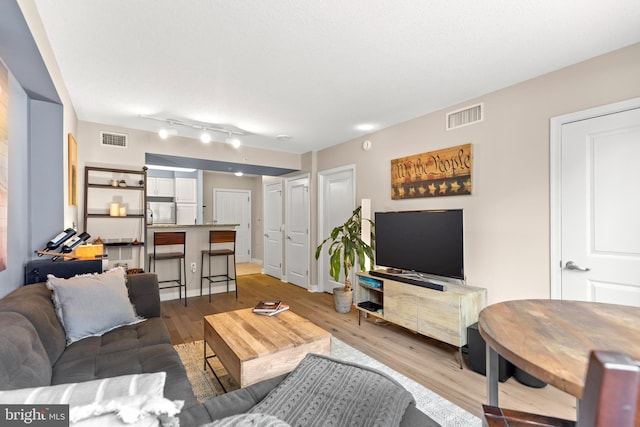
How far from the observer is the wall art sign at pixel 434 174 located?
115 inches

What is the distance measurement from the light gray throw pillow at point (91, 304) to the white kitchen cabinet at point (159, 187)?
491 cm

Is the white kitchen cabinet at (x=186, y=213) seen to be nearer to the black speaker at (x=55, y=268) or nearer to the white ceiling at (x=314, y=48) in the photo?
the white ceiling at (x=314, y=48)

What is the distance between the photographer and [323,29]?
1.85 metres

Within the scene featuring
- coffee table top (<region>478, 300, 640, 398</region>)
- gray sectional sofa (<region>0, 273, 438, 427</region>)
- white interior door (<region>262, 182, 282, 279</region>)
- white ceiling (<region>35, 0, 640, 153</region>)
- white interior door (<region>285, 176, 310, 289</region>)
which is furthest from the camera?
white interior door (<region>262, 182, 282, 279</region>)

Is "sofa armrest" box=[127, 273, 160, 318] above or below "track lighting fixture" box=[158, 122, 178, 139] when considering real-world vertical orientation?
below

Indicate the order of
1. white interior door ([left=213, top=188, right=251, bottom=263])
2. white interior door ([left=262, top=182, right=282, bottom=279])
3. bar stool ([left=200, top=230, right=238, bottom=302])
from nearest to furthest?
bar stool ([left=200, top=230, right=238, bottom=302])
white interior door ([left=262, top=182, right=282, bottom=279])
white interior door ([left=213, top=188, right=251, bottom=263])

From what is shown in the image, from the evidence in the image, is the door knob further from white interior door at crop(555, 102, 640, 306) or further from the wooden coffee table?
the wooden coffee table

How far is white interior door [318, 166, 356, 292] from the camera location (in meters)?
4.43

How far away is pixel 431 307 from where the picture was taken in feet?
8.68

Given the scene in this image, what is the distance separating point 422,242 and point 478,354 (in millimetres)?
1039

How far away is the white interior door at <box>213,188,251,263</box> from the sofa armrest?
202 inches

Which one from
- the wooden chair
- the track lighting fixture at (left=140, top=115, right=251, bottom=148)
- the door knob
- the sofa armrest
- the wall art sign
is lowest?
the sofa armrest

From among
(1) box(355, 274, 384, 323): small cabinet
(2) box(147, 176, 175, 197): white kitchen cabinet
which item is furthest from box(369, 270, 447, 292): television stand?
(2) box(147, 176, 175, 197): white kitchen cabinet

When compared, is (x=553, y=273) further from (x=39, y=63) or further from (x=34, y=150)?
(x=34, y=150)
